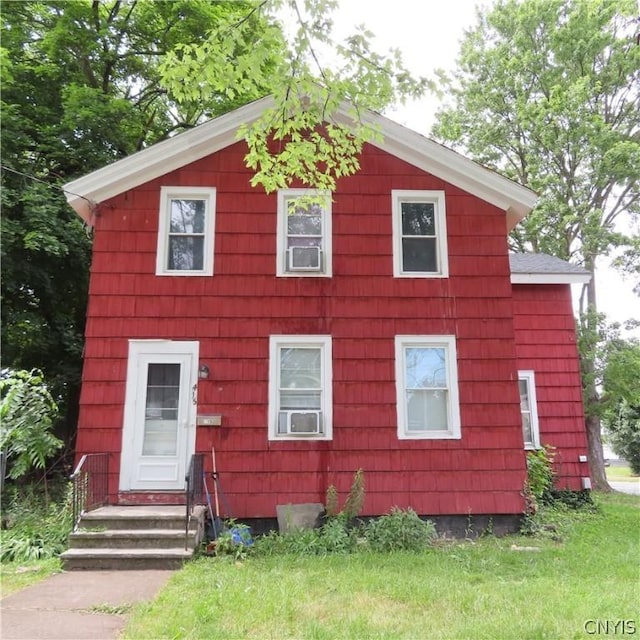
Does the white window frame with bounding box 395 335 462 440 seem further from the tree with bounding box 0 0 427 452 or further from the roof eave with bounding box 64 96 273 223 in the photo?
the roof eave with bounding box 64 96 273 223

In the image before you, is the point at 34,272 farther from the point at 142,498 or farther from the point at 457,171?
the point at 457,171

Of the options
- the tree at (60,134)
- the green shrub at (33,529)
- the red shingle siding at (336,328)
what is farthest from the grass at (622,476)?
the green shrub at (33,529)

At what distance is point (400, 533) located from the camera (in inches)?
248

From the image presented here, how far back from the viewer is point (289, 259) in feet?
25.3

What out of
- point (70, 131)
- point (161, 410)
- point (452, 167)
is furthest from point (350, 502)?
point (70, 131)

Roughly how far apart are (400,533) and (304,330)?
301 centimetres

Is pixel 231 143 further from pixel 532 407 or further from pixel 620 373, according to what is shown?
pixel 620 373

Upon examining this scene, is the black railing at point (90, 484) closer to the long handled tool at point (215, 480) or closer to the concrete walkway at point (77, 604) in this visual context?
the concrete walkway at point (77, 604)

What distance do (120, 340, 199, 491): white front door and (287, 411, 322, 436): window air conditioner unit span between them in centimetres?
136

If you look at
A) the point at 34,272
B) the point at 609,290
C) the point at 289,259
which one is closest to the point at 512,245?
the point at 609,290

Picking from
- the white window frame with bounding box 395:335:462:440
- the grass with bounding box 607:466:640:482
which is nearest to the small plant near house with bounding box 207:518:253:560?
the white window frame with bounding box 395:335:462:440

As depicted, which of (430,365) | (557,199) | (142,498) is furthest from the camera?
(557,199)

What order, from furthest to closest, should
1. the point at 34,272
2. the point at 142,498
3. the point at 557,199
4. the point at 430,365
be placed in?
the point at 557,199
the point at 34,272
the point at 430,365
the point at 142,498

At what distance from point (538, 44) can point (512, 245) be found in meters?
7.24
